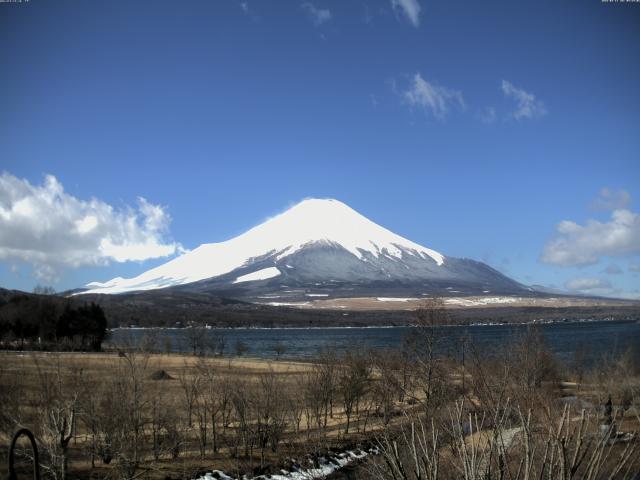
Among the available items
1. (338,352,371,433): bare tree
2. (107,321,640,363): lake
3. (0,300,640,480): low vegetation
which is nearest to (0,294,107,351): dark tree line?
(107,321,640,363): lake

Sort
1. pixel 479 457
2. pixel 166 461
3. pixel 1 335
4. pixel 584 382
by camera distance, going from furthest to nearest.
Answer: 1. pixel 1 335
2. pixel 584 382
3. pixel 166 461
4. pixel 479 457

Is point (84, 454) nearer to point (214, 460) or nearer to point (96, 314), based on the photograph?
point (214, 460)

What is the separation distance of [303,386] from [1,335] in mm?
69812

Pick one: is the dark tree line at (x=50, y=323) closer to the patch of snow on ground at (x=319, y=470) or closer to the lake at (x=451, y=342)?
the lake at (x=451, y=342)

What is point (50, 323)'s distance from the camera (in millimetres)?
92125

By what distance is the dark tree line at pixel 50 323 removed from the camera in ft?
291

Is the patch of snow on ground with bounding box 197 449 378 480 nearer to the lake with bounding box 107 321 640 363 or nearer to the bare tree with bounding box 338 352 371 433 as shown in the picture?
the bare tree with bounding box 338 352 371 433

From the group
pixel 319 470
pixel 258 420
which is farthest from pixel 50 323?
pixel 319 470

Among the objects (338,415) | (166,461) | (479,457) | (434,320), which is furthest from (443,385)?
(479,457)

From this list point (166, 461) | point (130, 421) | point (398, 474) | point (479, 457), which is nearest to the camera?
point (398, 474)

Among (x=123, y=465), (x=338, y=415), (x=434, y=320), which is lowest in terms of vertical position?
(x=338, y=415)

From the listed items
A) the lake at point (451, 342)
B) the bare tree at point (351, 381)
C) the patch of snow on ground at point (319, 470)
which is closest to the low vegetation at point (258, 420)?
the bare tree at point (351, 381)

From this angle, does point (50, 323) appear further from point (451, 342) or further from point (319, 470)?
point (319, 470)

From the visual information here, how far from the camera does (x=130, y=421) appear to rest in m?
21.0
